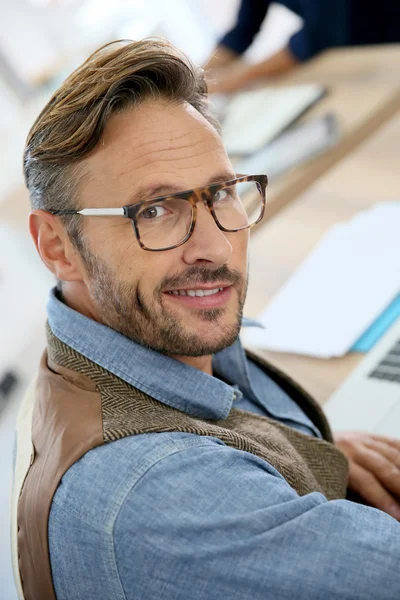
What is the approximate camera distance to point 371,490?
1104mm

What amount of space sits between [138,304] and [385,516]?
0.36 meters

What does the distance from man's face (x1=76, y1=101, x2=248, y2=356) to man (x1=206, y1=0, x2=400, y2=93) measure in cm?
156

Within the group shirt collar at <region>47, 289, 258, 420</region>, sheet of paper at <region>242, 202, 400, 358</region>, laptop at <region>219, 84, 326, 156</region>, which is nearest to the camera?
shirt collar at <region>47, 289, 258, 420</region>

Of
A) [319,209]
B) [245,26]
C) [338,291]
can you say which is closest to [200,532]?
[338,291]

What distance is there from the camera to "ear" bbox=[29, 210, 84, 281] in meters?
0.93

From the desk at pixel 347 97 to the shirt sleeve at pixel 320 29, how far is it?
0.05 metres

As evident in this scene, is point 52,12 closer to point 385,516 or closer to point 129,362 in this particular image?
point 129,362

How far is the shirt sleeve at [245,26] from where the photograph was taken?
8.86ft

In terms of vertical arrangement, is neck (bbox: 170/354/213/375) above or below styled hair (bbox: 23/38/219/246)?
below

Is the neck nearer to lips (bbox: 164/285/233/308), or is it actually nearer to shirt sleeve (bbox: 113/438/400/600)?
lips (bbox: 164/285/233/308)

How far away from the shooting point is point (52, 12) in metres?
3.32

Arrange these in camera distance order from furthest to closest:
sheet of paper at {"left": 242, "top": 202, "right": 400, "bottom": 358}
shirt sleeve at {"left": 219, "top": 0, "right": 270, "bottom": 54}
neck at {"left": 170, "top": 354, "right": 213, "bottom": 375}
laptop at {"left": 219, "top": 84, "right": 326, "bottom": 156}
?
1. shirt sleeve at {"left": 219, "top": 0, "right": 270, "bottom": 54}
2. laptop at {"left": 219, "top": 84, "right": 326, "bottom": 156}
3. sheet of paper at {"left": 242, "top": 202, "right": 400, "bottom": 358}
4. neck at {"left": 170, "top": 354, "right": 213, "bottom": 375}

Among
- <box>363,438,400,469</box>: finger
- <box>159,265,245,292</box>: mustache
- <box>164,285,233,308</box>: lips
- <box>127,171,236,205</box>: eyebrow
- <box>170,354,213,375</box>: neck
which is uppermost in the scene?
<box>127,171,236,205</box>: eyebrow

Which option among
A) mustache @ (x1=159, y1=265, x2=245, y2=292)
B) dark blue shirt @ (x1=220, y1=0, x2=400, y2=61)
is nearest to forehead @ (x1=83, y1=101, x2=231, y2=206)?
mustache @ (x1=159, y1=265, x2=245, y2=292)
